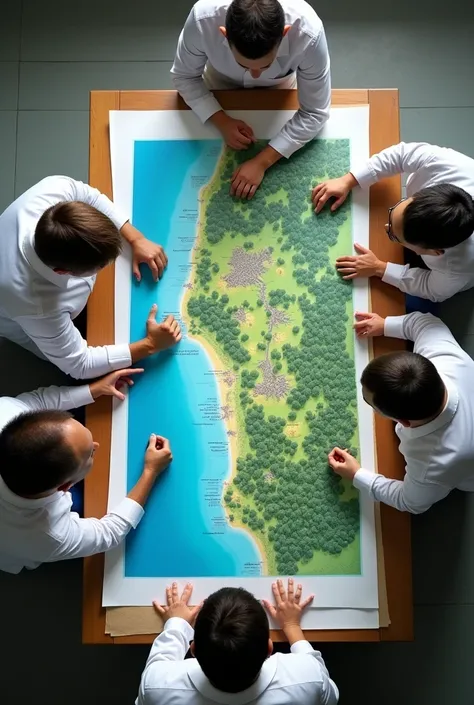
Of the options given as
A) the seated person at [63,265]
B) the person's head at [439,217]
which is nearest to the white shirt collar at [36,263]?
the seated person at [63,265]

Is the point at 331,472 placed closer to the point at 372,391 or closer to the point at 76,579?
the point at 372,391

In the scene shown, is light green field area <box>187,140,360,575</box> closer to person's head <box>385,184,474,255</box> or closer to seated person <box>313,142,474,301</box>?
seated person <box>313,142,474,301</box>

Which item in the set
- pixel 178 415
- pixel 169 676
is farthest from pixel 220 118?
pixel 169 676

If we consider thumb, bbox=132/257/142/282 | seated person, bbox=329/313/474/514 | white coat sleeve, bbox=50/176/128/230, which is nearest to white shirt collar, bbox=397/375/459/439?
seated person, bbox=329/313/474/514

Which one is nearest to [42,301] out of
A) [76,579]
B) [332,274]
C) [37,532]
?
[37,532]

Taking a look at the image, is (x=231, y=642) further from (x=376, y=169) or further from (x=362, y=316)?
(x=376, y=169)

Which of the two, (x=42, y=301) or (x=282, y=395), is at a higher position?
(x=42, y=301)

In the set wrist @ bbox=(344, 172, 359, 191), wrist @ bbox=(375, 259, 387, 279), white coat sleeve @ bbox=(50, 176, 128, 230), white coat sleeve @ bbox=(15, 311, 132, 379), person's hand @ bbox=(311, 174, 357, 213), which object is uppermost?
wrist @ bbox=(344, 172, 359, 191)
